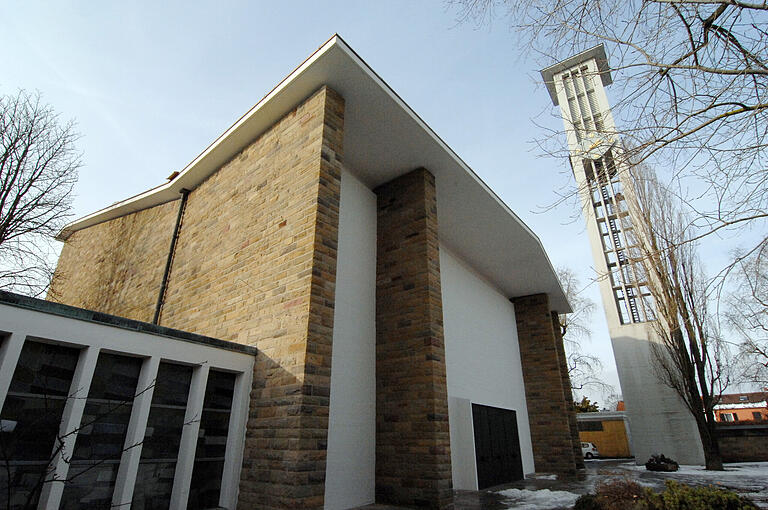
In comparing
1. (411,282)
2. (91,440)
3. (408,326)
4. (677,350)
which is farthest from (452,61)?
(677,350)

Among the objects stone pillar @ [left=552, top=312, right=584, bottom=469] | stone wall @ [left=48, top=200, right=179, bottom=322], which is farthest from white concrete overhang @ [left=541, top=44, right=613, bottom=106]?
stone pillar @ [left=552, top=312, right=584, bottom=469]

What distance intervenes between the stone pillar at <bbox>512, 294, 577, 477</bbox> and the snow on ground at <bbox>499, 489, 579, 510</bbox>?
12.0ft

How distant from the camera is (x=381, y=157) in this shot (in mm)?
6137

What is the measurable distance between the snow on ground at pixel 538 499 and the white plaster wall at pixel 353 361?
90.6 inches

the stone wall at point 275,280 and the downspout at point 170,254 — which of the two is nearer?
the stone wall at point 275,280

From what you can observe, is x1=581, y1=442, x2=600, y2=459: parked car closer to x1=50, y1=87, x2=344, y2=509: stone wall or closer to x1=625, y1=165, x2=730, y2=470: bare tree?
x1=625, y1=165, x2=730, y2=470: bare tree

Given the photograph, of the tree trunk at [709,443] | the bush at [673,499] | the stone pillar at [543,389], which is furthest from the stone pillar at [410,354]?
the tree trunk at [709,443]

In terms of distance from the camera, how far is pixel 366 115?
213 inches

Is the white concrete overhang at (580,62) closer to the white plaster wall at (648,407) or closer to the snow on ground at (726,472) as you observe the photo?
the snow on ground at (726,472)

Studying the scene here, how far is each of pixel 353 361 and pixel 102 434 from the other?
2.98 m

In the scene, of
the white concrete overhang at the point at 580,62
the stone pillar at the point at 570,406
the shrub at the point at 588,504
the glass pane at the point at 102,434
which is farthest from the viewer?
the stone pillar at the point at 570,406

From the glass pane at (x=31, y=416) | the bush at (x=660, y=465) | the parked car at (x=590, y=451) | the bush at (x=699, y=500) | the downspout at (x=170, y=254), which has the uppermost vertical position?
the downspout at (x=170, y=254)

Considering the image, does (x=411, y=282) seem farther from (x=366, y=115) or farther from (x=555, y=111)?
(x=555, y=111)

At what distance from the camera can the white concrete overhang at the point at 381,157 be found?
4898mm
